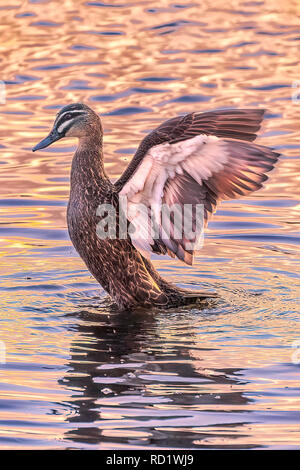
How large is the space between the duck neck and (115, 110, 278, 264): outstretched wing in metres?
0.30

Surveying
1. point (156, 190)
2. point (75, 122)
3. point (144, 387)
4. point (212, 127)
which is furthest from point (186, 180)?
point (144, 387)

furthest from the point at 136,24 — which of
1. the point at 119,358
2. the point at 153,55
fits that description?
the point at 119,358

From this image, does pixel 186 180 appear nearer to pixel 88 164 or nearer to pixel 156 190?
pixel 156 190

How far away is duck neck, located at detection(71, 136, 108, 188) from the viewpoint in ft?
30.7

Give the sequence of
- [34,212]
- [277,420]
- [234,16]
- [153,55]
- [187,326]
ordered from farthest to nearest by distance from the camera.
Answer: [234,16] → [153,55] → [34,212] → [187,326] → [277,420]

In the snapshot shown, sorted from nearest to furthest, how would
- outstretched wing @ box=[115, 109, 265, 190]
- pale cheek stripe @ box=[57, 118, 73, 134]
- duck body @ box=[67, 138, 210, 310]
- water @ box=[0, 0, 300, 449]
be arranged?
water @ box=[0, 0, 300, 449]
outstretched wing @ box=[115, 109, 265, 190]
duck body @ box=[67, 138, 210, 310]
pale cheek stripe @ box=[57, 118, 73, 134]

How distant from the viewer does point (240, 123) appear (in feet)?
28.0

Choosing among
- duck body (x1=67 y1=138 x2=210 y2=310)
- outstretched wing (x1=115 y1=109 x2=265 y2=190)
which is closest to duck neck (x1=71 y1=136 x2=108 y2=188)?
duck body (x1=67 y1=138 x2=210 y2=310)

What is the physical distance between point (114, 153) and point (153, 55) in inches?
142

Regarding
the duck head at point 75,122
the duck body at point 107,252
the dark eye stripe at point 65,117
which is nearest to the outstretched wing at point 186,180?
the duck body at point 107,252

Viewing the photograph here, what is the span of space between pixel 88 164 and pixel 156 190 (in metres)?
0.82

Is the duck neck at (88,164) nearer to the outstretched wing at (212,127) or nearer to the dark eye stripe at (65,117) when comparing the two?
the dark eye stripe at (65,117)

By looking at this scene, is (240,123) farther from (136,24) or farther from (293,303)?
(136,24)

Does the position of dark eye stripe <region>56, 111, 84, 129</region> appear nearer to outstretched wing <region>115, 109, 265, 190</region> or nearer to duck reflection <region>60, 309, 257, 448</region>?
outstretched wing <region>115, 109, 265, 190</region>
